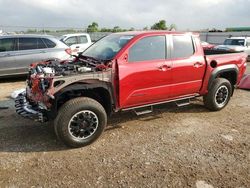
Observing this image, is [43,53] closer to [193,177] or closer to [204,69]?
[204,69]

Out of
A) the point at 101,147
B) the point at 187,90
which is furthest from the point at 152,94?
the point at 101,147

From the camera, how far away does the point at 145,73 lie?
5.01 m

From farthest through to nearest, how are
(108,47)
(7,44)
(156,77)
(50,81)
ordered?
(7,44), (108,47), (156,77), (50,81)

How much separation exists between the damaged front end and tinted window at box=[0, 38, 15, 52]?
15.7 ft

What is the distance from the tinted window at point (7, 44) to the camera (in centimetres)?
916

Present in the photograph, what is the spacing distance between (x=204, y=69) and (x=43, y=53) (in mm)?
5665

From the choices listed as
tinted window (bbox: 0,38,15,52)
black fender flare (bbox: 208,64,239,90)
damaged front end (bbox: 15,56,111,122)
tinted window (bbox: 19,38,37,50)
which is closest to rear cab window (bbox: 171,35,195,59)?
black fender flare (bbox: 208,64,239,90)

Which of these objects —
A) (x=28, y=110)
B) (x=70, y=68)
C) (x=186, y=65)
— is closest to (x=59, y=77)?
(x=70, y=68)

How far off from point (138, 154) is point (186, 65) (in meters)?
2.15

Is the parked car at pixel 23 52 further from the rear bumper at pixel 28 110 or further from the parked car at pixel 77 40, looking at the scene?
the parked car at pixel 77 40

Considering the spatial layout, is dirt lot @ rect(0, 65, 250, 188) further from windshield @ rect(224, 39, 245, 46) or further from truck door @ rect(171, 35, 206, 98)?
windshield @ rect(224, 39, 245, 46)

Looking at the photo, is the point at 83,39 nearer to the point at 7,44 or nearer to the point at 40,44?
the point at 40,44

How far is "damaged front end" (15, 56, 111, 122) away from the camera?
4309mm

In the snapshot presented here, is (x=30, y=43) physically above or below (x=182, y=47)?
above
